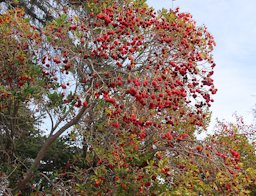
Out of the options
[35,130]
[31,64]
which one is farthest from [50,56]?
[35,130]

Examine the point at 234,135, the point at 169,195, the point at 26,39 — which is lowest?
the point at 169,195

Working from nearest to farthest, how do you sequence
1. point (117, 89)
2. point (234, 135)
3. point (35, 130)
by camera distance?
point (117, 89), point (35, 130), point (234, 135)

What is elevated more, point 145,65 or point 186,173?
point 145,65

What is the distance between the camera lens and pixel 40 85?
8.34 meters

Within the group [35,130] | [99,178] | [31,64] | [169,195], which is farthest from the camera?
[35,130]

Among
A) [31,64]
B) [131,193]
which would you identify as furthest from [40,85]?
[131,193]

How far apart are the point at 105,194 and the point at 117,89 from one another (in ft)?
9.61

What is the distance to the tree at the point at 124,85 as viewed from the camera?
750 centimetres

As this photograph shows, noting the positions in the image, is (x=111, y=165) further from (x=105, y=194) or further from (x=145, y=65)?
(x=145, y=65)

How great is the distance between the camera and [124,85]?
7508 mm

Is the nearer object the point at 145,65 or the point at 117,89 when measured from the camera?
the point at 117,89

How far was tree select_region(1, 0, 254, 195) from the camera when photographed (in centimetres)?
750

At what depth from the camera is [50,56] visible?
27.1 feet

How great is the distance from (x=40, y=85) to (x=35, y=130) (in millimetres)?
5494
